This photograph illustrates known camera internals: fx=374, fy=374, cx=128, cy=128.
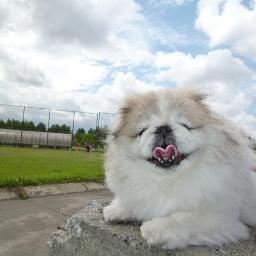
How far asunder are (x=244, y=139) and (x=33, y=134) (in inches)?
1147

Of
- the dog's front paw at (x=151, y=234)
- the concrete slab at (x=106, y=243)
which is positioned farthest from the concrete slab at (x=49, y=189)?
the dog's front paw at (x=151, y=234)

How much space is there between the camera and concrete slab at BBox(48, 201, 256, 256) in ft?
7.72

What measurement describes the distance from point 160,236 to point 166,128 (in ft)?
2.24

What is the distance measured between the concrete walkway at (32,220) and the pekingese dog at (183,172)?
2458mm

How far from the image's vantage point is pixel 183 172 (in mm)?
2500

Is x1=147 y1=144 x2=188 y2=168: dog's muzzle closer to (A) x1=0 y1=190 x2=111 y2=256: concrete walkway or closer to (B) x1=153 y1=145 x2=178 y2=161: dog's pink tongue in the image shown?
(B) x1=153 y1=145 x2=178 y2=161: dog's pink tongue

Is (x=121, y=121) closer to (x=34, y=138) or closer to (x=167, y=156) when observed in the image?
(x=167, y=156)

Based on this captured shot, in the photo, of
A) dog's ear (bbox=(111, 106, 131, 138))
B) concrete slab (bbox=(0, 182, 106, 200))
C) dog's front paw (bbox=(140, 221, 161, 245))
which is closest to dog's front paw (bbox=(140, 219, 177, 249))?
dog's front paw (bbox=(140, 221, 161, 245))

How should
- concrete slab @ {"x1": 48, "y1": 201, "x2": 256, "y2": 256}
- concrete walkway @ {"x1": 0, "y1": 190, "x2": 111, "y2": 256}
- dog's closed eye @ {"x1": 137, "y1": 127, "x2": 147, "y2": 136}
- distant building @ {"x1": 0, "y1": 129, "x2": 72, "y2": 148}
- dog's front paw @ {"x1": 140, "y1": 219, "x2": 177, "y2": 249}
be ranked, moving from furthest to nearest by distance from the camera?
distant building @ {"x1": 0, "y1": 129, "x2": 72, "y2": 148}
concrete walkway @ {"x1": 0, "y1": 190, "x2": 111, "y2": 256}
dog's closed eye @ {"x1": 137, "y1": 127, "x2": 147, "y2": 136}
concrete slab @ {"x1": 48, "y1": 201, "x2": 256, "y2": 256}
dog's front paw @ {"x1": 140, "y1": 219, "x2": 177, "y2": 249}

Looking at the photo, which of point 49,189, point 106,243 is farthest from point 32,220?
point 106,243

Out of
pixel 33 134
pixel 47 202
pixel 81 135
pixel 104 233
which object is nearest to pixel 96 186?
pixel 47 202

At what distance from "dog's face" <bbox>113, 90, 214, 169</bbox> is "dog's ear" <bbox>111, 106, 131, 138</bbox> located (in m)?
0.03

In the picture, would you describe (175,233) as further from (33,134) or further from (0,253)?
(33,134)

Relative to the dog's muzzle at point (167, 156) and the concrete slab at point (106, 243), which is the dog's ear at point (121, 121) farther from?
the concrete slab at point (106, 243)
